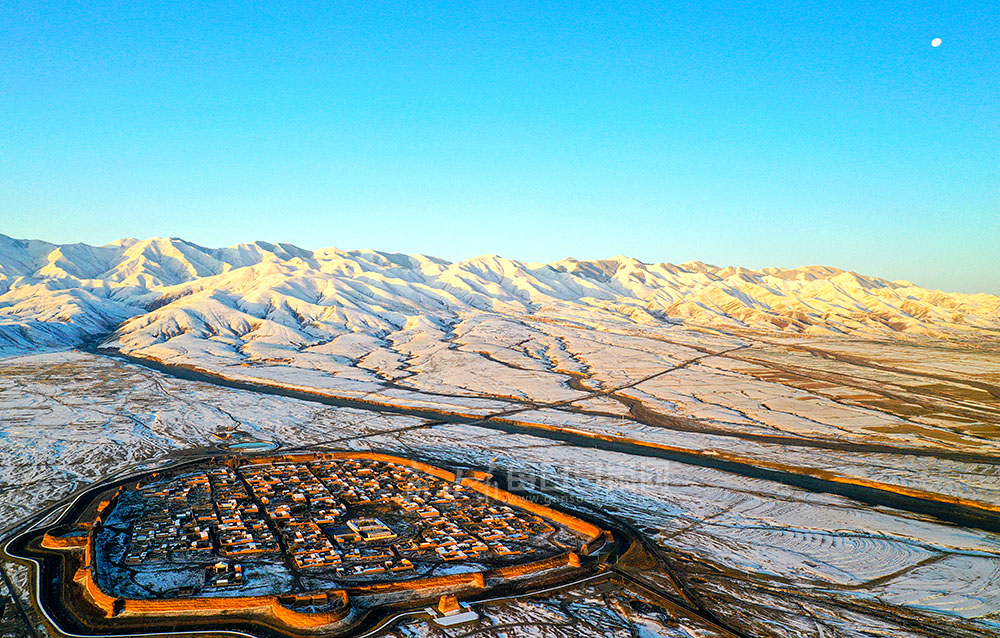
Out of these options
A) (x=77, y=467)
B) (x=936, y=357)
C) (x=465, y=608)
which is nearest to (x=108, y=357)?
(x=77, y=467)

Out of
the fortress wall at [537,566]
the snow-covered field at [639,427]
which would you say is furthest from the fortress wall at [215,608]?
the fortress wall at [537,566]

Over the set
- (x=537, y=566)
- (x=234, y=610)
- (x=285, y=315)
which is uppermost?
(x=285, y=315)

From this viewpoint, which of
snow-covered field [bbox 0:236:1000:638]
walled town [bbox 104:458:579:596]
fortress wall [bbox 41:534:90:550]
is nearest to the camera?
snow-covered field [bbox 0:236:1000:638]

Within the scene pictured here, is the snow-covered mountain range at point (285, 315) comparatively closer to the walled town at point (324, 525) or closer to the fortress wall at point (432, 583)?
the walled town at point (324, 525)

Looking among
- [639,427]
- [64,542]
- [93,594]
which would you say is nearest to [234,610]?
[93,594]

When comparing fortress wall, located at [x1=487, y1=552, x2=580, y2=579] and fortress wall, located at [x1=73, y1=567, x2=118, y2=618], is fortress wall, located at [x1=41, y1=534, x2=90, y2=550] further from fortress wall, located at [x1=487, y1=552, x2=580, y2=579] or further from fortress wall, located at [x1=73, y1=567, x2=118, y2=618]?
fortress wall, located at [x1=487, y1=552, x2=580, y2=579]

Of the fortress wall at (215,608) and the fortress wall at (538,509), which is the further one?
the fortress wall at (538,509)

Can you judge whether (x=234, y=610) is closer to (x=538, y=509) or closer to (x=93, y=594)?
(x=93, y=594)

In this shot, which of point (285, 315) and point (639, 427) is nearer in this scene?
point (639, 427)

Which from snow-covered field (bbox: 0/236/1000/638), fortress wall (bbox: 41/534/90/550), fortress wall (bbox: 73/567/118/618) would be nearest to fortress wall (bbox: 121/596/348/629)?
fortress wall (bbox: 73/567/118/618)
